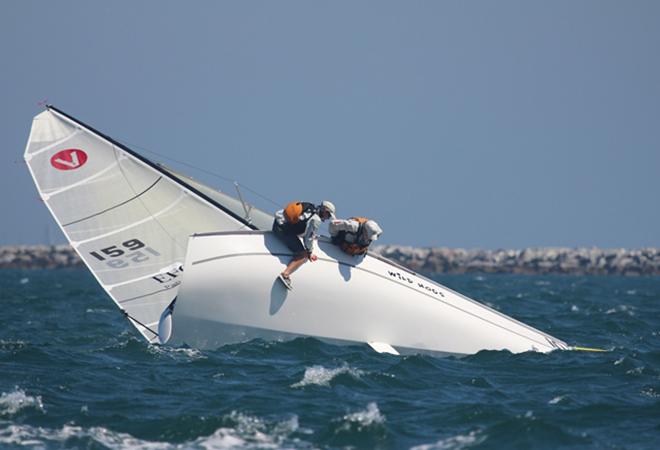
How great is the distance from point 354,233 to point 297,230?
851 mm

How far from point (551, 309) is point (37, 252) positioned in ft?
199

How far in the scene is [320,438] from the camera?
36.7 ft

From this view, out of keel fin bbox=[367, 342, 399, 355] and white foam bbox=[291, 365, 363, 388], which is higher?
keel fin bbox=[367, 342, 399, 355]

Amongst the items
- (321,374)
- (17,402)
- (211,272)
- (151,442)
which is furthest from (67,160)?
(151,442)

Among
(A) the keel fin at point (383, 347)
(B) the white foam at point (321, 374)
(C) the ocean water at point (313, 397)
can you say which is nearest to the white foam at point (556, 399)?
(C) the ocean water at point (313, 397)

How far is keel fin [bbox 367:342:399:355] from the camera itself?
16141 mm

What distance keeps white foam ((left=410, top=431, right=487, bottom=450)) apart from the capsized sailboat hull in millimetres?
4740

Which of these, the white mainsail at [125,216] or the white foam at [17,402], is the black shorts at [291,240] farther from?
the white foam at [17,402]

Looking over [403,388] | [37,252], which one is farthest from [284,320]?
[37,252]

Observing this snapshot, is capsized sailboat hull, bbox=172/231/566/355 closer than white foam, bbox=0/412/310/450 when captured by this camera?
No

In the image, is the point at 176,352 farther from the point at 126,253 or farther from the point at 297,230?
the point at 126,253

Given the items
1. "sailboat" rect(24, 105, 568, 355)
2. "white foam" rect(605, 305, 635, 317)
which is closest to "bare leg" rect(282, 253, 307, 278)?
"sailboat" rect(24, 105, 568, 355)

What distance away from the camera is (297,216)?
51.4 ft

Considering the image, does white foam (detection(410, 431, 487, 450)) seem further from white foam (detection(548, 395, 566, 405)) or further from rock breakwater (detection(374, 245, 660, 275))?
rock breakwater (detection(374, 245, 660, 275))
